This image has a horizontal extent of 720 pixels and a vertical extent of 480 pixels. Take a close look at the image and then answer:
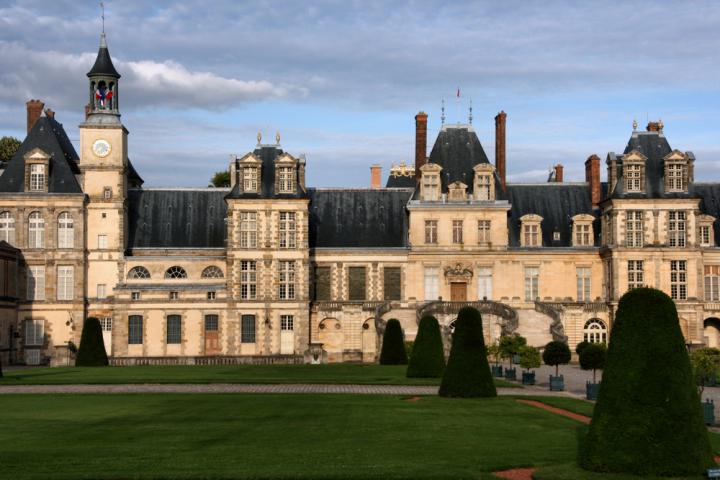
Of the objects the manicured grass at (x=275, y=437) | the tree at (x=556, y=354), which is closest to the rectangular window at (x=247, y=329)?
the tree at (x=556, y=354)

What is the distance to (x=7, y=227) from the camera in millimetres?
63156

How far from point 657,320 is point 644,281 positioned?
47.8 metres

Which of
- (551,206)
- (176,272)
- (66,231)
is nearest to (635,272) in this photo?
(551,206)

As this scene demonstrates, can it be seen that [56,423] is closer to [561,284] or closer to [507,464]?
[507,464]

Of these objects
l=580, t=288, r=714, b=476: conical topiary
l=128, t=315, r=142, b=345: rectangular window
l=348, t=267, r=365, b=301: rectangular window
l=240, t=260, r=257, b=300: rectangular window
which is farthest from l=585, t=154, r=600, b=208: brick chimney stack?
l=580, t=288, r=714, b=476: conical topiary

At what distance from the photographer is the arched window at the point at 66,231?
209 ft

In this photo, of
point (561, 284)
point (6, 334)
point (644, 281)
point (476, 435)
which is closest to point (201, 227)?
point (6, 334)

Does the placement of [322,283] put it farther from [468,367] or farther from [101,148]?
[468,367]

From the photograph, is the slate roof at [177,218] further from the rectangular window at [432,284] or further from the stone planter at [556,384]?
the stone planter at [556,384]

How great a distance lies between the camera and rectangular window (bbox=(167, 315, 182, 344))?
207 feet

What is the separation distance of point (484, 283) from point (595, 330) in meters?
7.33

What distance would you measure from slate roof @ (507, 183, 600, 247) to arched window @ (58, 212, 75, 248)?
88.4 ft

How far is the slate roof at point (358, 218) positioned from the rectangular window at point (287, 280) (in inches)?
133

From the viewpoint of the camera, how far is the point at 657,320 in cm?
1767
